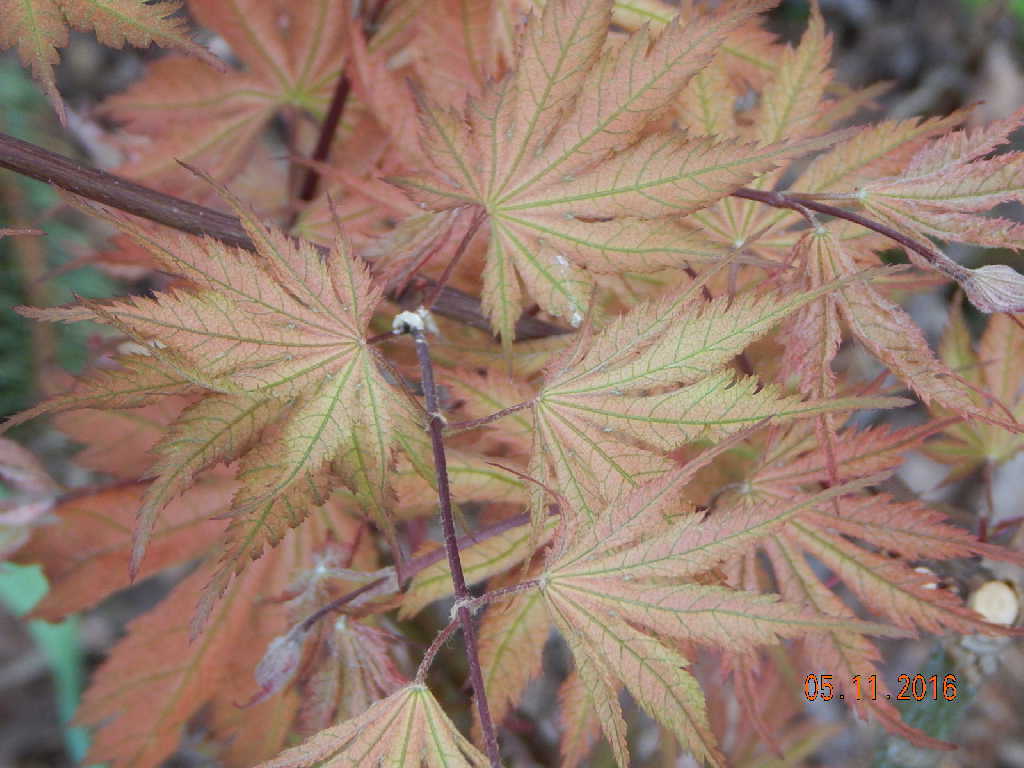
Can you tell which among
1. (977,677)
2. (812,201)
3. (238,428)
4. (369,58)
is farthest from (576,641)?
(369,58)

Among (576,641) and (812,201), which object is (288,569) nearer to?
(576,641)

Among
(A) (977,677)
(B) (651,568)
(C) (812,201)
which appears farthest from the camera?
(A) (977,677)

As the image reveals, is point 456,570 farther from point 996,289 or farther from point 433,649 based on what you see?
point 996,289

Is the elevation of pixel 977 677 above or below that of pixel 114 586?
below

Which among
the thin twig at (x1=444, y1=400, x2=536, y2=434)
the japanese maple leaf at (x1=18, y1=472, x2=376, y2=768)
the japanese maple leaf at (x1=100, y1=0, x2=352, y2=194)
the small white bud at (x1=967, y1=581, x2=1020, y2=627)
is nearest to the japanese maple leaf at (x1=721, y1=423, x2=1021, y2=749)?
the small white bud at (x1=967, y1=581, x2=1020, y2=627)

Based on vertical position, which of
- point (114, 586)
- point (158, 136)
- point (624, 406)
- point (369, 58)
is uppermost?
point (158, 136)
